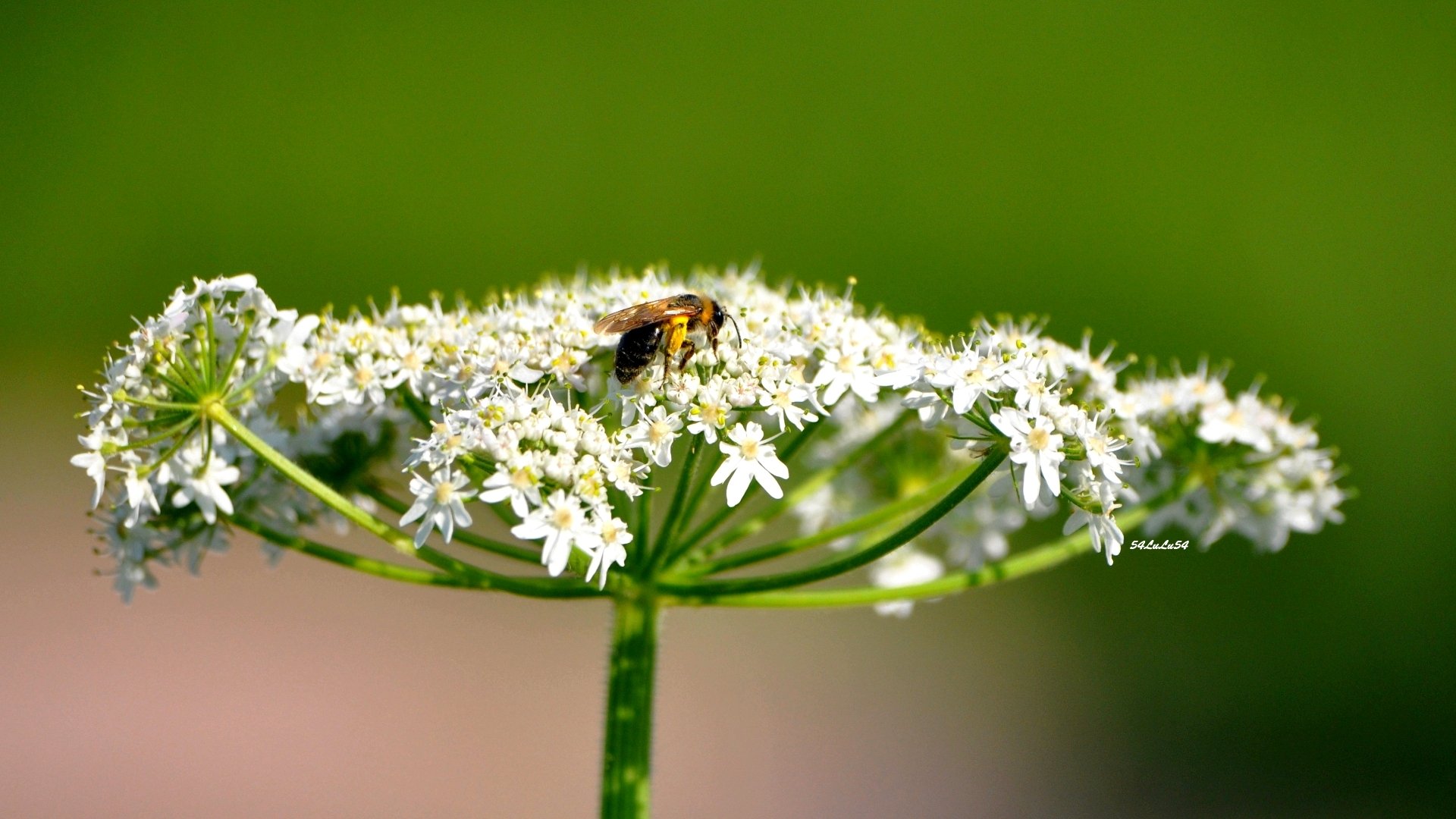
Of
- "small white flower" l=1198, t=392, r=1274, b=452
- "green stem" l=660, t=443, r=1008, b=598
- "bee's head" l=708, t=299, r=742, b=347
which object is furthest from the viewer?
"small white flower" l=1198, t=392, r=1274, b=452

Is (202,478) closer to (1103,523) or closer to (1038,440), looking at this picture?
(1038,440)

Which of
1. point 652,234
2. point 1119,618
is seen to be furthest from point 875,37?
point 1119,618

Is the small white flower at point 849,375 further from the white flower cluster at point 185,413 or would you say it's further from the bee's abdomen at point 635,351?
the white flower cluster at point 185,413

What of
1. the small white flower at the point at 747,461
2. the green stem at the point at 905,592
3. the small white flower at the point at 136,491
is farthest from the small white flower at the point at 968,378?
the small white flower at the point at 136,491

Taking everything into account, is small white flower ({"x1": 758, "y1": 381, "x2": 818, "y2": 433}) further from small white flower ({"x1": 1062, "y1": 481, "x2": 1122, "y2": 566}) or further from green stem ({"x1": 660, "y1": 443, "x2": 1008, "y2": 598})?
small white flower ({"x1": 1062, "y1": 481, "x2": 1122, "y2": 566})

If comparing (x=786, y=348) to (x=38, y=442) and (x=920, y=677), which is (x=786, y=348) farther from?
(x=38, y=442)

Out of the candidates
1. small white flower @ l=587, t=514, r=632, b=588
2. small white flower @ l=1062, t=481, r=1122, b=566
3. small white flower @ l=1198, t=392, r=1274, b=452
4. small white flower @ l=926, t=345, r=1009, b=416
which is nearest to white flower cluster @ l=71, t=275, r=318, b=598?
small white flower @ l=587, t=514, r=632, b=588
